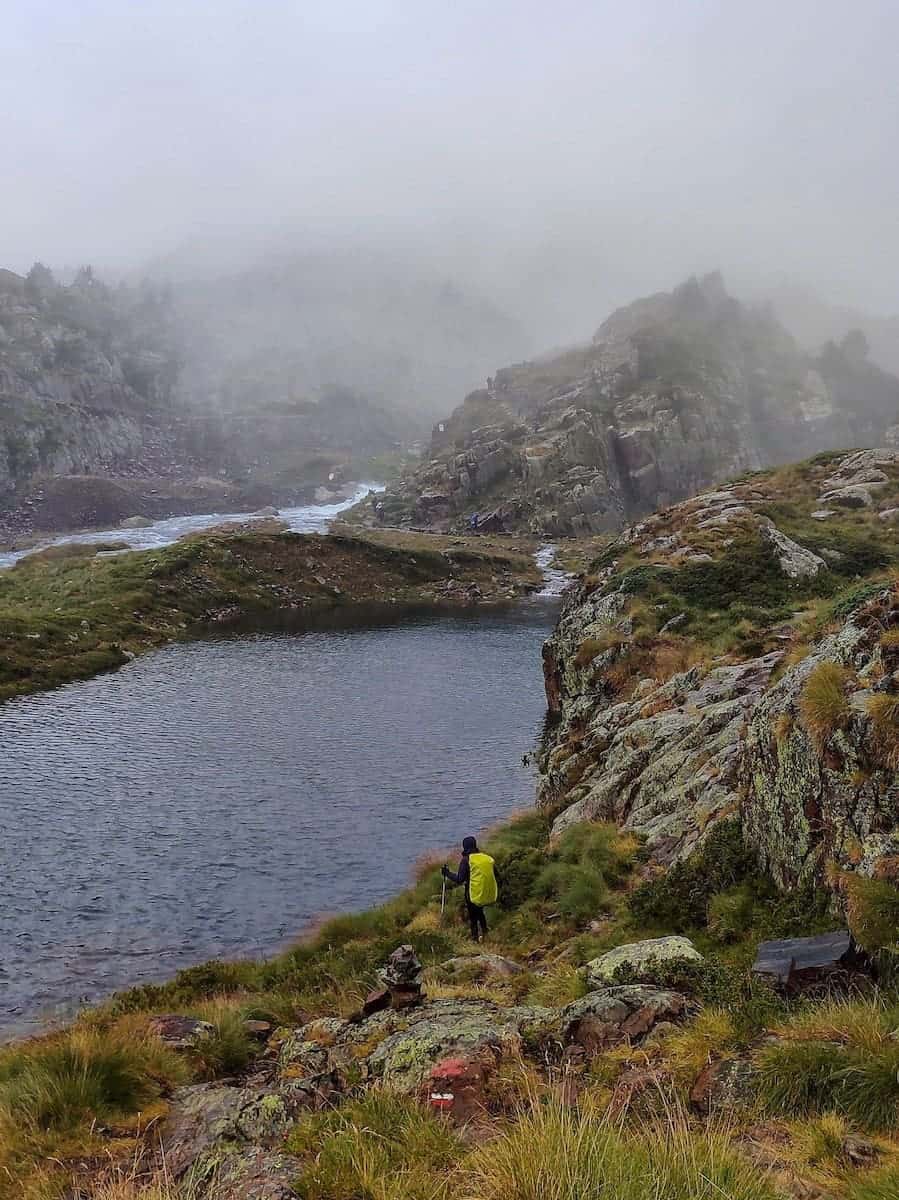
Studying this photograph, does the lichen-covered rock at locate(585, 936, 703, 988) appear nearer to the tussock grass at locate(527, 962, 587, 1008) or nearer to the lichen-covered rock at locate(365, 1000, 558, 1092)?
the tussock grass at locate(527, 962, 587, 1008)

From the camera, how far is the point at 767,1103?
690 centimetres

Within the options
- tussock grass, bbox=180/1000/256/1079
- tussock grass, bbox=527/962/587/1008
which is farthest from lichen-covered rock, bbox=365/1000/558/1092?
tussock grass, bbox=180/1000/256/1079

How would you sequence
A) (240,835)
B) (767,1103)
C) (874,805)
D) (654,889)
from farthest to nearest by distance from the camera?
(240,835), (654,889), (874,805), (767,1103)

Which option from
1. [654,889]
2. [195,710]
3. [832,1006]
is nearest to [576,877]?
[654,889]

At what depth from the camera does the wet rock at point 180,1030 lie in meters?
12.1

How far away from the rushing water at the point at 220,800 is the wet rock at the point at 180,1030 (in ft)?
24.5

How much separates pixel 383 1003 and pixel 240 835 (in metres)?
18.7

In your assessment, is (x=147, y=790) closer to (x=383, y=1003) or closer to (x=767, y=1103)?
(x=383, y=1003)

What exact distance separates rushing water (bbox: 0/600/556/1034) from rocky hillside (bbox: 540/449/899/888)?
664cm

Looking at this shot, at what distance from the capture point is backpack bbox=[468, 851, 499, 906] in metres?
18.5

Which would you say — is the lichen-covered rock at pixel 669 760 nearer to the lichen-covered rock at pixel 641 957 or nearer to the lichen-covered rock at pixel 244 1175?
the lichen-covered rock at pixel 641 957

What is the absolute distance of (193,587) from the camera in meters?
91.6

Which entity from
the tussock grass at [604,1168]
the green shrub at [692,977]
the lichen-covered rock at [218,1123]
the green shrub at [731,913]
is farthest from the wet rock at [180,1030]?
the green shrub at [731,913]

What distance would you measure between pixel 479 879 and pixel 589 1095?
1164 cm
